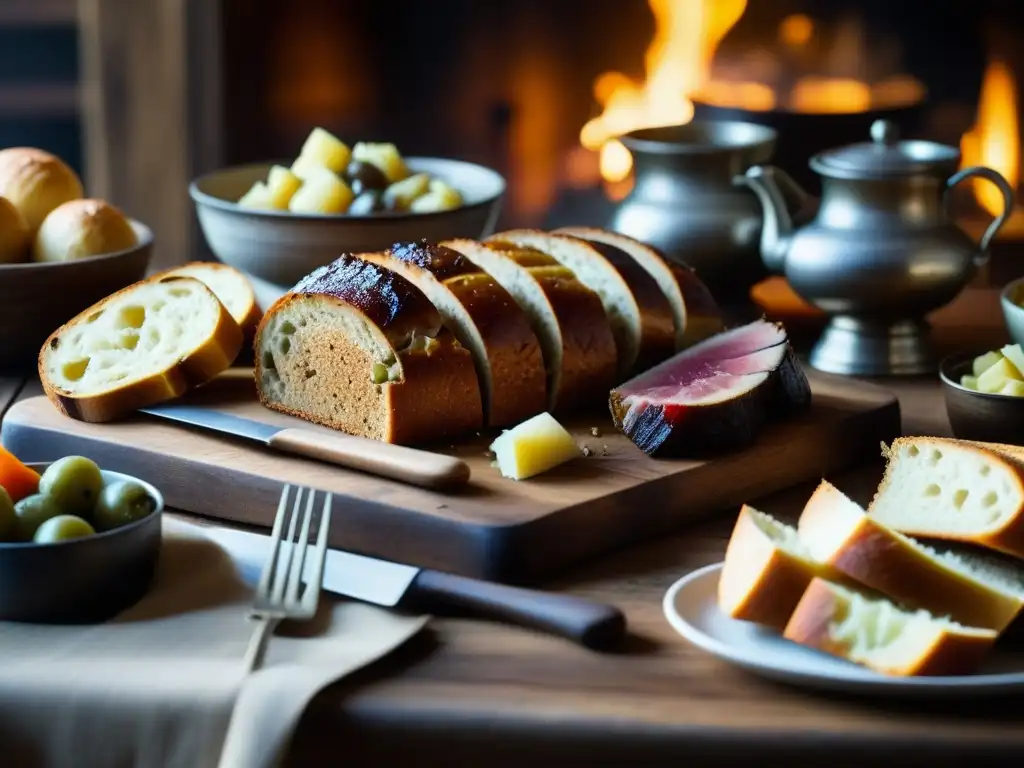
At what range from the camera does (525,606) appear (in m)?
1.42

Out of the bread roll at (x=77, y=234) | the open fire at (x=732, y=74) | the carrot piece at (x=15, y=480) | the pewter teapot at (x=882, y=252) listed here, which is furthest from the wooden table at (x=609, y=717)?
the open fire at (x=732, y=74)

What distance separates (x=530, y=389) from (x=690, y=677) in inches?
29.3

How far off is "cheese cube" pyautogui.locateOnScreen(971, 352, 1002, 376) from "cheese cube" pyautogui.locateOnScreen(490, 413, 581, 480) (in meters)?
0.62

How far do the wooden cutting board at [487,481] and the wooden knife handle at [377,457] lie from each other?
0.05 feet

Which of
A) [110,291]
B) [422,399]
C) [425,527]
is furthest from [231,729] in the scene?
[110,291]

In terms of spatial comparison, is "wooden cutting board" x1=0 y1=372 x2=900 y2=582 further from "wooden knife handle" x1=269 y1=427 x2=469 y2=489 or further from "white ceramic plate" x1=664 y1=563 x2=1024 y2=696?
"white ceramic plate" x1=664 y1=563 x2=1024 y2=696

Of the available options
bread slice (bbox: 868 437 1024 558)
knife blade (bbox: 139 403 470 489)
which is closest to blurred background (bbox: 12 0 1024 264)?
knife blade (bbox: 139 403 470 489)

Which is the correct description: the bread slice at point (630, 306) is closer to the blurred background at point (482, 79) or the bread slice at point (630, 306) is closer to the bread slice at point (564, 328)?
the bread slice at point (564, 328)

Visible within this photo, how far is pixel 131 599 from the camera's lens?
4.90 ft

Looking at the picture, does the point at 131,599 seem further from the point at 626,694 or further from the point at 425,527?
the point at 626,694

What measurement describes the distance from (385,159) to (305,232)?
0.32 meters

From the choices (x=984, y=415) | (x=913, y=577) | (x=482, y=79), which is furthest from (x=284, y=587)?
(x=482, y=79)

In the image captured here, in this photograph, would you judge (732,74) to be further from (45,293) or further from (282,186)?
(45,293)

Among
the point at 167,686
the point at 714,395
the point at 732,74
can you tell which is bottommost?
the point at 167,686
